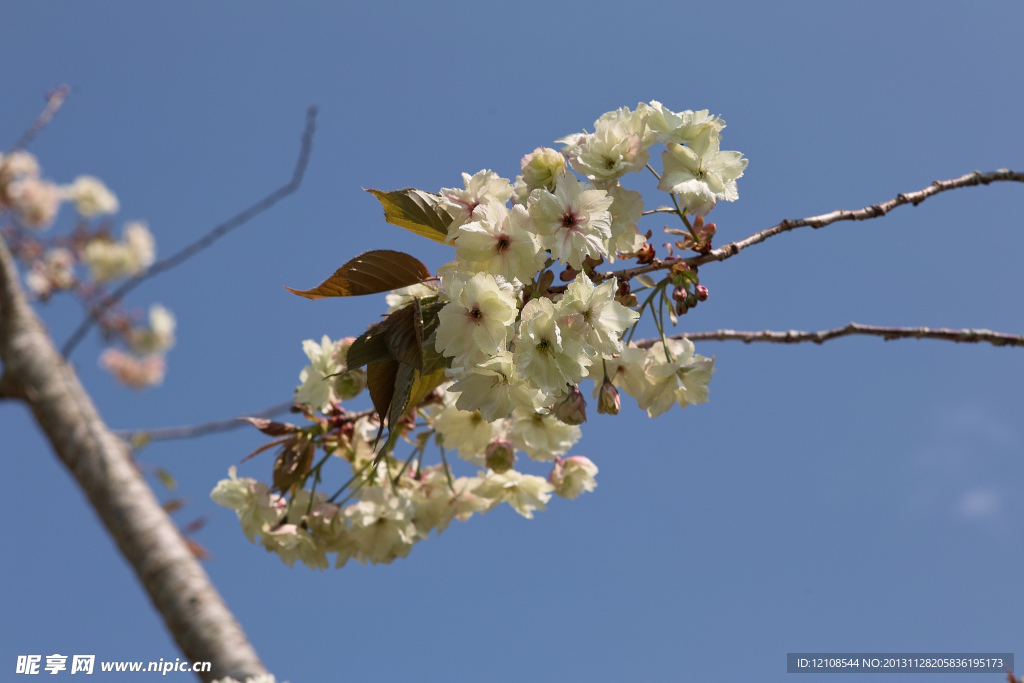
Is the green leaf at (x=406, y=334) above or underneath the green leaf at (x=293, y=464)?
underneath

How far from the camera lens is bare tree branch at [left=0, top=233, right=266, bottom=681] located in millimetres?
1889

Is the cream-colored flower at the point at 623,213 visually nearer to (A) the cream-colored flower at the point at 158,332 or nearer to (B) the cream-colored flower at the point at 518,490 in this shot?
(B) the cream-colored flower at the point at 518,490

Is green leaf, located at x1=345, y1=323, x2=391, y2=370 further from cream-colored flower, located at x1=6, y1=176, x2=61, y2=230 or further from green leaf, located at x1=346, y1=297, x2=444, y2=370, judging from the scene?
cream-colored flower, located at x1=6, y1=176, x2=61, y2=230

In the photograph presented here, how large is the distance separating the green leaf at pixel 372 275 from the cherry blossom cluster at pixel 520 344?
0.13 feet

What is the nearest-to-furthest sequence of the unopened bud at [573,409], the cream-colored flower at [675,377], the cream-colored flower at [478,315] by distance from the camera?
the cream-colored flower at [478,315], the unopened bud at [573,409], the cream-colored flower at [675,377]

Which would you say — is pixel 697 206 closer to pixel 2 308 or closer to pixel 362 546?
pixel 362 546

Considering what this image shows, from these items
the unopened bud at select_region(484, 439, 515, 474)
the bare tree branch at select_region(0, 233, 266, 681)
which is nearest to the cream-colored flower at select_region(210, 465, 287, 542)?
the bare tree branch at select_region(0, 233, 266, 681)

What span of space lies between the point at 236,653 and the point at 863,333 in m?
1.71

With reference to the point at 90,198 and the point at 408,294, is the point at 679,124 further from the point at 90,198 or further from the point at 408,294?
the point at 90,198

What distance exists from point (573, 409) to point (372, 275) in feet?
1.26

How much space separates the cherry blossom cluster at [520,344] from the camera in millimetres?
949

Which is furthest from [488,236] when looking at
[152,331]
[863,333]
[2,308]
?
[152,331]

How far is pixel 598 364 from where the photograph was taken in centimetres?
125

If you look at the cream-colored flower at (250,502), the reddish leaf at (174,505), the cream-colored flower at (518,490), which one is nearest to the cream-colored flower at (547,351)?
the cream-colored flower at (518,490)
